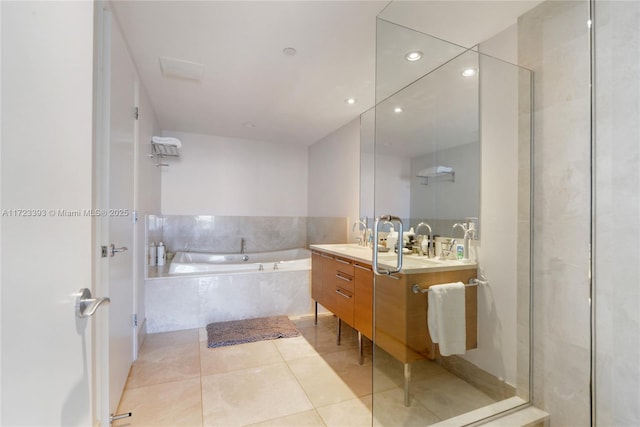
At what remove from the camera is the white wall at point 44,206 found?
0.48m

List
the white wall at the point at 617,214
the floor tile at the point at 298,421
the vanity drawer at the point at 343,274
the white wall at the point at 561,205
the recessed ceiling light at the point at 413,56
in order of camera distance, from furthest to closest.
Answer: the vanity drawer at the point at 343,274
the recessed ceiling light at the point at 413,56
the floor tile at the point at 298,421
the white wall at the point at 561,205
the white wall at the point at 617,214

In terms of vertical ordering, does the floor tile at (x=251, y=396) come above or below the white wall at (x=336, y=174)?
below

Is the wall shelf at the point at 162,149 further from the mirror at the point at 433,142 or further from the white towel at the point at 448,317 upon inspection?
the white towel at the point at 448,317

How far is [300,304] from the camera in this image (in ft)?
10.9

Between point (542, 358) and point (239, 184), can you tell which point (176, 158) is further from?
point (542, 358)

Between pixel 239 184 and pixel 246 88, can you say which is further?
pixel 239 184

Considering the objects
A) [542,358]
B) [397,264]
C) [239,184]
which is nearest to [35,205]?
[397,264]

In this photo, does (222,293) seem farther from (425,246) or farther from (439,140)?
(439,140)

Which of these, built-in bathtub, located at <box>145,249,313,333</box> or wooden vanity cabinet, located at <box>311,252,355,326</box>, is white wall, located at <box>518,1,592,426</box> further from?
built-in bathtub, located at <box>145,249,313,333</box>

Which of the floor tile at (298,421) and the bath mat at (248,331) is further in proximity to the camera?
the bath mat at (248,331)

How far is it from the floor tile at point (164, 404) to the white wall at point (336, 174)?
2194 mm

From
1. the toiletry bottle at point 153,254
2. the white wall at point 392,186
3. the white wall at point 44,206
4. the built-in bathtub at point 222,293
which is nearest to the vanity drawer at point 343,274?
the white wall at point 392,186

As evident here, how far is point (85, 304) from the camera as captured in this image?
2.43 ft

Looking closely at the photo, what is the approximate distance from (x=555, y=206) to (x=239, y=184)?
3.89 meters
